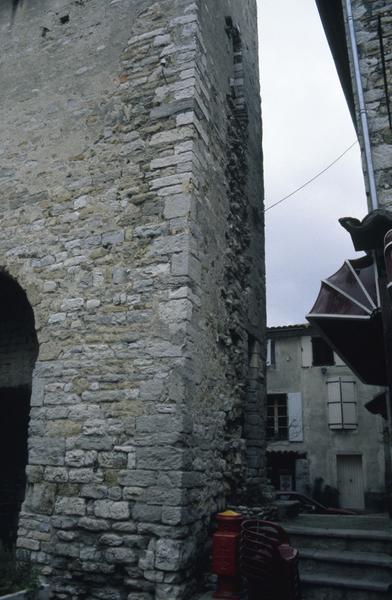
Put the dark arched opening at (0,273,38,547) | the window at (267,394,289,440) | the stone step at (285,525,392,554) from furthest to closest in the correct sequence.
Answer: the window at (267,394,289,440)
the dark arched opening at (0,273,38,547)
the stone step at (285,525,392,554)

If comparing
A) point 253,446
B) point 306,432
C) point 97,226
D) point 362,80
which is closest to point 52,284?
point 97,226

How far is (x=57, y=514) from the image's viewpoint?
432cm

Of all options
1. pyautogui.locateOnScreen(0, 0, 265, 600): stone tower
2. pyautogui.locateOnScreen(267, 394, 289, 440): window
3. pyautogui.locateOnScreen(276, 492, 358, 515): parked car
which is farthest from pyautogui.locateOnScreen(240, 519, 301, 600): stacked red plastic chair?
pyautogui.locateOnScreen(267, 394, 289, 440): window

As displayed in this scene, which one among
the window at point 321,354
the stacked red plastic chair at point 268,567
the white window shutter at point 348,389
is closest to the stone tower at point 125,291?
the stacked red plastic chair at point 268,567

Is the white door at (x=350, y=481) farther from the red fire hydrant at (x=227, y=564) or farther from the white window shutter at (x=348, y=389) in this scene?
the red fire hydrant at (x=227, y=564)

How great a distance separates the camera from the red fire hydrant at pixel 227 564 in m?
3.88

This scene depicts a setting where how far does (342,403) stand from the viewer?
47.4 ft

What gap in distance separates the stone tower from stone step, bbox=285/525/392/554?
2.63 ft

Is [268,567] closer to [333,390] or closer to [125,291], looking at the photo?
[125,291]

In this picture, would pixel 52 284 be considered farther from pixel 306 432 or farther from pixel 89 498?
pixel 306 432

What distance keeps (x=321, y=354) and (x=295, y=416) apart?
205 cm

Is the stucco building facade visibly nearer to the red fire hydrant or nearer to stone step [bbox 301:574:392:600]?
stone step [bbox 301:574:392:600]

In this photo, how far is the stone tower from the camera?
4.12 metres

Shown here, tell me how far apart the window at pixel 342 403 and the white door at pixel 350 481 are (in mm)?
914
